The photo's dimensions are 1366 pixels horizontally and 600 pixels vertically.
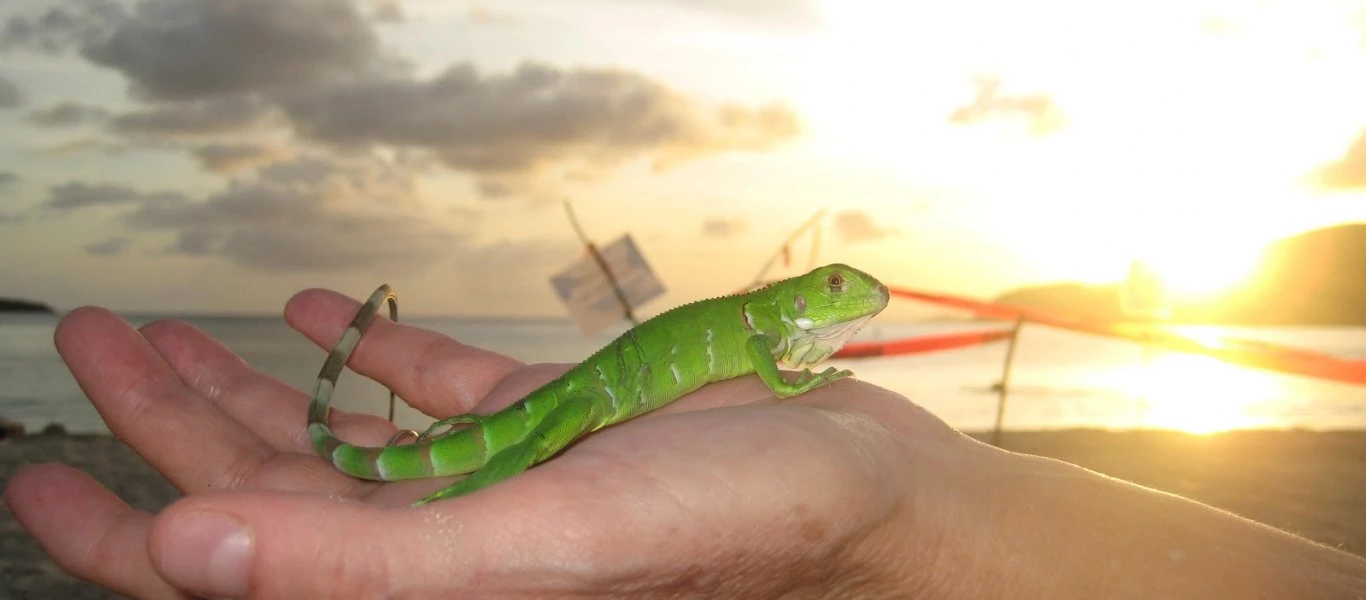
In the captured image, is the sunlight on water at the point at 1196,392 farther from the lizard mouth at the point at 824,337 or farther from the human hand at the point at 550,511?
the human hand at the point at 550,511

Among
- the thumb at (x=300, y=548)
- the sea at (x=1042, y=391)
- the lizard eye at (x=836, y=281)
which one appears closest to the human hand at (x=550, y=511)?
the thumb at (x=300, y=548)


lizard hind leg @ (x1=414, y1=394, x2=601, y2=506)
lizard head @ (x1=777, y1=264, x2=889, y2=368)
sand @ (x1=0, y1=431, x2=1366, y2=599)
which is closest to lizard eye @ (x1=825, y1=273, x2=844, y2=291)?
lizard head @ (x1=777, y1=264, x2=889, y2=368)

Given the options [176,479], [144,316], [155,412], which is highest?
[155,412]

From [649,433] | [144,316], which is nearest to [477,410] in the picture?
[649,433]

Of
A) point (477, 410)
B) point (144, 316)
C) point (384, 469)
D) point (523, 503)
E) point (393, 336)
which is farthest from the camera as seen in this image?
point (144, 316)

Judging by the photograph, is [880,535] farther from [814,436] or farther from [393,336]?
[393,336]

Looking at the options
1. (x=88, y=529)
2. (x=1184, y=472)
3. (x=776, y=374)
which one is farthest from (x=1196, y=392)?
(x=88, y=529)
